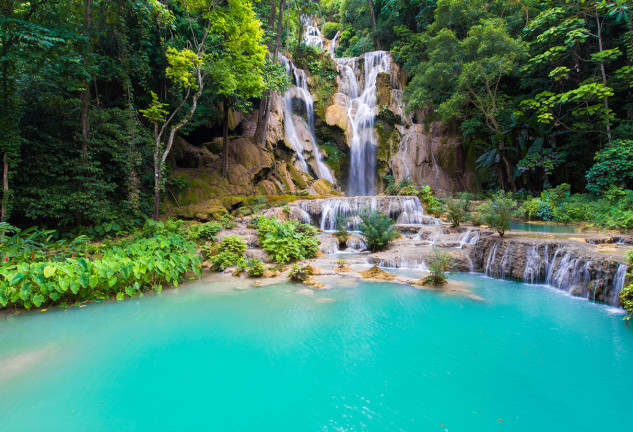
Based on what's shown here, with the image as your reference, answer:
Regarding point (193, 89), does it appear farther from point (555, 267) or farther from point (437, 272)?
point (555, 267)

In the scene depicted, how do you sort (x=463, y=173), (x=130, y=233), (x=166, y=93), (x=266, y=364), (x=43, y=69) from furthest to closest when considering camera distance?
(x=463, y=173)
(x=166, y=93)
(x=130, y=233)
(x=43, y=69)
(x=266, y=364)

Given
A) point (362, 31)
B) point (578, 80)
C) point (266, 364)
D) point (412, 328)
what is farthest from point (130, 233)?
point (362, 31)

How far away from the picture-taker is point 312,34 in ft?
109

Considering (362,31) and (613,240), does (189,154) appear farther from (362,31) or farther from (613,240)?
A: (362,31)

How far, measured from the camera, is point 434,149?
1972 centimetres

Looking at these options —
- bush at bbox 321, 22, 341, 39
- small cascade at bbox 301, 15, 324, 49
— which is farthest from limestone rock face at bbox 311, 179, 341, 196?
bush at bbox 321, 22, 341, 39

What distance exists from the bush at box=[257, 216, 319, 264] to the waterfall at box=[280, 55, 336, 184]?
947cm

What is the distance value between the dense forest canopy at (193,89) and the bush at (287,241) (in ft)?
13.6

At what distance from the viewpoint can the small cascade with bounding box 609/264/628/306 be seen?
4.73 m

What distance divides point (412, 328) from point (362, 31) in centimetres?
2682

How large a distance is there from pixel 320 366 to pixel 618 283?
4.98 meters

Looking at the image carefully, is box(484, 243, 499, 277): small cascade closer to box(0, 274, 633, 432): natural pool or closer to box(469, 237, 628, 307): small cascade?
box(469, 237, 628, 307): small cascade

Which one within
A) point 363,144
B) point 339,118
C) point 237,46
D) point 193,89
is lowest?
point 363,144

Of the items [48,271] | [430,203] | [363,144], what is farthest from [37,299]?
[363,144]
